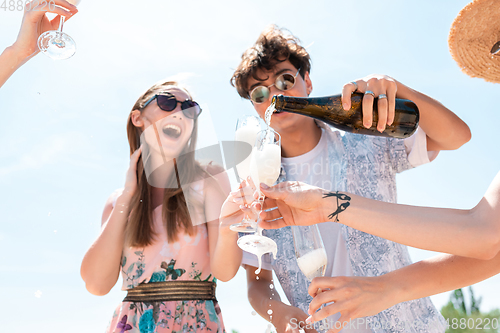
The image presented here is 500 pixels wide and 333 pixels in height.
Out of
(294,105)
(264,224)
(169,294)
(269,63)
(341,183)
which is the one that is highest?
(269,63)

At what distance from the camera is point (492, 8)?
1923 mm

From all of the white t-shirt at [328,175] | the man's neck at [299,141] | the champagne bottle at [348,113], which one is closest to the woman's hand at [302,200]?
the champagne bottle at [348,113]

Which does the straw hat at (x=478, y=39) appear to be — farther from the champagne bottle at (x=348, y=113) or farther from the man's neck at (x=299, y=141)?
the man's neck at (x=299, y=141)

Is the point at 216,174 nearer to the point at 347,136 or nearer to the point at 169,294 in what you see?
the point at 169,294

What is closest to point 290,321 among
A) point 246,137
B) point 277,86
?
point 246,137

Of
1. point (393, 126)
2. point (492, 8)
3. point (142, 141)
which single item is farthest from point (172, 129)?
point (492, 8)

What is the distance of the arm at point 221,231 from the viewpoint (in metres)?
1.98

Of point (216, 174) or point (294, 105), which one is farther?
point (216, 174)

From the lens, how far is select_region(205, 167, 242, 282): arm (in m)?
1.98

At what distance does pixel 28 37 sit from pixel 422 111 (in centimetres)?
246

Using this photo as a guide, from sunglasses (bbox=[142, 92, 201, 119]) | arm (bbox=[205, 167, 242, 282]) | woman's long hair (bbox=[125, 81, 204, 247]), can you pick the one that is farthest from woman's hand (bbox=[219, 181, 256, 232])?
sunglasses (bbox=[142, 92, 201, 119])

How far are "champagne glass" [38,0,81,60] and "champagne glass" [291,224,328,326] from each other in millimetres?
1820

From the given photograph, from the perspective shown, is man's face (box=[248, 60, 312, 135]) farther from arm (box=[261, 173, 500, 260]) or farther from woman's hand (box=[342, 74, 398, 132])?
arm (box=[261, 173, 500, 260])

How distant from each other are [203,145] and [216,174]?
0.47 m
